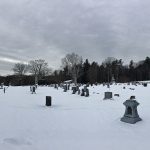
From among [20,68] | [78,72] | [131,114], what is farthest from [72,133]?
[20,68]

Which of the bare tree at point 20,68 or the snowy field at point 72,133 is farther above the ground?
the bare tree at point 20,68

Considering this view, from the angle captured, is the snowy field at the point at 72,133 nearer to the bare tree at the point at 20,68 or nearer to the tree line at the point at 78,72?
the tree line at the point at 78,72

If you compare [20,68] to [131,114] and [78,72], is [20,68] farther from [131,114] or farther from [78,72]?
[131,114]

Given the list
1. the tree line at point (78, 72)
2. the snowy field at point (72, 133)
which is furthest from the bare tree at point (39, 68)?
the snowy field at point (72, 133)

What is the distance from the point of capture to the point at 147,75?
3826 inches

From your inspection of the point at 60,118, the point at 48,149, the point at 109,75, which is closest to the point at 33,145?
the point at 48,149

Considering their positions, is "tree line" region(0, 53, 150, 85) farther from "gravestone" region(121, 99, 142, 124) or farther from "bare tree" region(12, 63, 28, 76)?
"gravestone" region(121, 99, 142, 124)

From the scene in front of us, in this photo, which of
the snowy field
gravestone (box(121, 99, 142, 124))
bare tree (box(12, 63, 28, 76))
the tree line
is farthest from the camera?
bare tree (box(12, 63, 28, 76))

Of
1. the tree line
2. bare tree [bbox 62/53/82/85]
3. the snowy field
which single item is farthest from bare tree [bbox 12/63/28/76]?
the snowy field

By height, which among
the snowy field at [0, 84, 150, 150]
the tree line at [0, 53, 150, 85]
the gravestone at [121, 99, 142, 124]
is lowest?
the snowy field at [0, 84, 150, 150]

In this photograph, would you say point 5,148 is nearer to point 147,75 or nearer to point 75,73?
point 75,73

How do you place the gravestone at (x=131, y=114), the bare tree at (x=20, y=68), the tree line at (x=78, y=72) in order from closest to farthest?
the gravestone at (x=131, y=114)
the tree line at (x=78, y=72)
the bare tree at (x=20, y=68)

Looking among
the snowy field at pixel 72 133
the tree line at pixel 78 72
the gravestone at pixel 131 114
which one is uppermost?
the tree line at pixel 78 72

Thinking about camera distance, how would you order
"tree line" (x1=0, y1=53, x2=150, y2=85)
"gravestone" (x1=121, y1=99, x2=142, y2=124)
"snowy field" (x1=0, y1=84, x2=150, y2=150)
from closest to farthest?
"snowy field" (x1=0, y1=84, x2=150, y2=150)
"gravestone" (x1=121, y1=99, x2=142, y2=124)
"tree line" (x1=0, y1=53, x2=150, y2=85)
